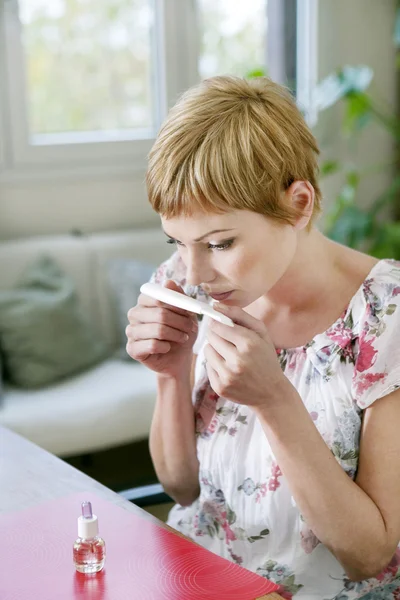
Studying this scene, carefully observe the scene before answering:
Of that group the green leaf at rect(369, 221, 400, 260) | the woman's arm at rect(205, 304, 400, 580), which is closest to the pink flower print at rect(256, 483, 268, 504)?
the woman's arm at rect(205, 304, 400, 580)

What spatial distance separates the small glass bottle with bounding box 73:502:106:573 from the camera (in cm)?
98

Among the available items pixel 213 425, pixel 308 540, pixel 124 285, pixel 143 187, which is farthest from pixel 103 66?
pixel 308 540

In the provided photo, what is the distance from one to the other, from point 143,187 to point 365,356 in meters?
2.64

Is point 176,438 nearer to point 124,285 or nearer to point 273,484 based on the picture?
point 273,484

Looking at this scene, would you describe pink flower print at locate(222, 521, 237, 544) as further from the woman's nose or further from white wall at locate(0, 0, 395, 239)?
white wall at locate(0, 0, 395, 239)

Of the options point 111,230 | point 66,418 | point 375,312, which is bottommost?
point 66,418

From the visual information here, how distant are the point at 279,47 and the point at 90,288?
1.58m

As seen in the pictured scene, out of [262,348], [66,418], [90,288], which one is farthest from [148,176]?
[90,288]

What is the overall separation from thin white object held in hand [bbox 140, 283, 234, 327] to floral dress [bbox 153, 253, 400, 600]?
0.23 m

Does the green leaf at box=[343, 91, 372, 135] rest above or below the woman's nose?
below

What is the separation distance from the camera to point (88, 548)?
979 mm

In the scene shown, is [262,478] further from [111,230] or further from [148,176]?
[111,230]

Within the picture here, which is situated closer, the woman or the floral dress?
the woman

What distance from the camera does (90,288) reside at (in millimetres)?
3307
